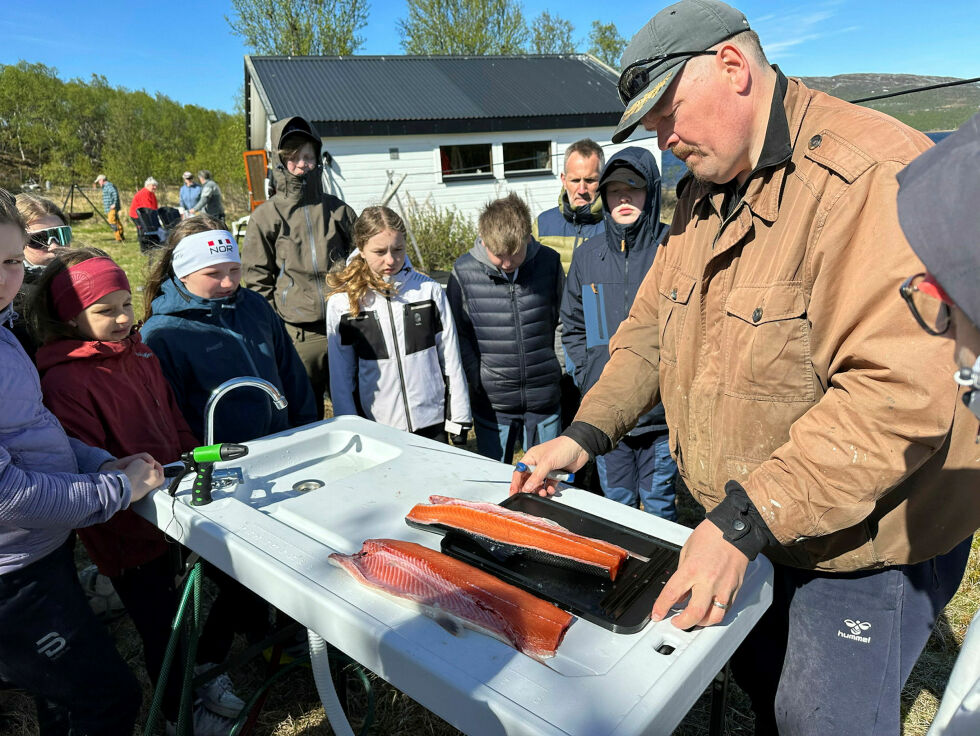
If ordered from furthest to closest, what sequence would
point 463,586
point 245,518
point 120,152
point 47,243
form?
point 120,152 → point 47,243 → point 245,518 → point 463,586

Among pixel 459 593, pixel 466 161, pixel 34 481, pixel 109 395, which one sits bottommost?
pixel 459 593

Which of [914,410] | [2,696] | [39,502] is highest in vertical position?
[914,410]

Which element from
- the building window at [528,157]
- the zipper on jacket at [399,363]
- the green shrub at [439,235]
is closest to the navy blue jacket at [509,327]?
the zipper on jacket at [399,363]

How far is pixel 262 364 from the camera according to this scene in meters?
2.96

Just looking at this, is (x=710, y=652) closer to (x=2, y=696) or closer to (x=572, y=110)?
(x=2, y=696)

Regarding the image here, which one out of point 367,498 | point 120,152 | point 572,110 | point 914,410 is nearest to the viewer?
point 914,410

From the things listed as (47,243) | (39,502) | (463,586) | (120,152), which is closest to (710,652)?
(463,586)

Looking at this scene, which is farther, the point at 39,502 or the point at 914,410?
the point at 39,502

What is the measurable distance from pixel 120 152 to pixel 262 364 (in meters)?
38.0

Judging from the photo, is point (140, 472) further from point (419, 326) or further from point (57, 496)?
point (419, 326)

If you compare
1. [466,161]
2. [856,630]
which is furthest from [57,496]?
[466,161]

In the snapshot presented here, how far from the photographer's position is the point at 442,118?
615 inches

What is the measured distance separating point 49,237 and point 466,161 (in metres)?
14.2

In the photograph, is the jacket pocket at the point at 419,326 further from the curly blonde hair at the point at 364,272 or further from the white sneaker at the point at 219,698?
the white sneaker at the point at 219,698
